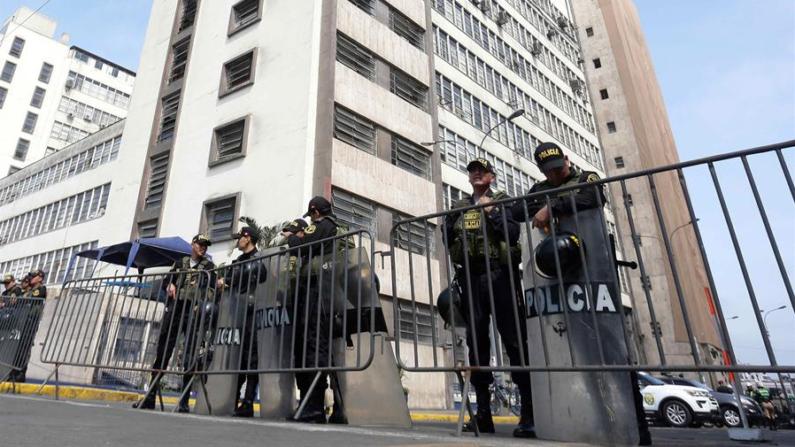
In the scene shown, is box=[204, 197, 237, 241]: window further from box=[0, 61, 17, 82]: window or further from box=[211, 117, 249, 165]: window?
box=[0, 61, 17, 82]: window

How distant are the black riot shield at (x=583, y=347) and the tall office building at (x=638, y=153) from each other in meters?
33.6

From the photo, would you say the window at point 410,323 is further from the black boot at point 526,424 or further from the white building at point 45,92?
the white building at point 45,92

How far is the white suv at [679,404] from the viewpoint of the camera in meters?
11.4

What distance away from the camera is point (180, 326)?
514 centimetres

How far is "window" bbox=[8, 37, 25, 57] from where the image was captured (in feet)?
157

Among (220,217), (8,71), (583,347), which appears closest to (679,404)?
(583,347)

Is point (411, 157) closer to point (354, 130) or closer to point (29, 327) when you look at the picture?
point (354, 130)

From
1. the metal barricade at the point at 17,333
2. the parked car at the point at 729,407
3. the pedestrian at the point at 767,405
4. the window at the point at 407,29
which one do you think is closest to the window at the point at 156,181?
the window at the point at 407,29

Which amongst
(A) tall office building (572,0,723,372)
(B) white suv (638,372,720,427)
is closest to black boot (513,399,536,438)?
(B) white suv (638,372,720,427)

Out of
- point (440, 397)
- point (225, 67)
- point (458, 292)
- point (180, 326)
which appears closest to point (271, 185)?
point (225, 67)

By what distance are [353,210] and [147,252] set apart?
6683 millimetres

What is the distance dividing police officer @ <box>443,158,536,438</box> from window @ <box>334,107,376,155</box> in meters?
13.1

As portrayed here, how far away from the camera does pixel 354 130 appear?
17125mm

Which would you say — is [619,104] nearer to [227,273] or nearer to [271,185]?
[271,185]
